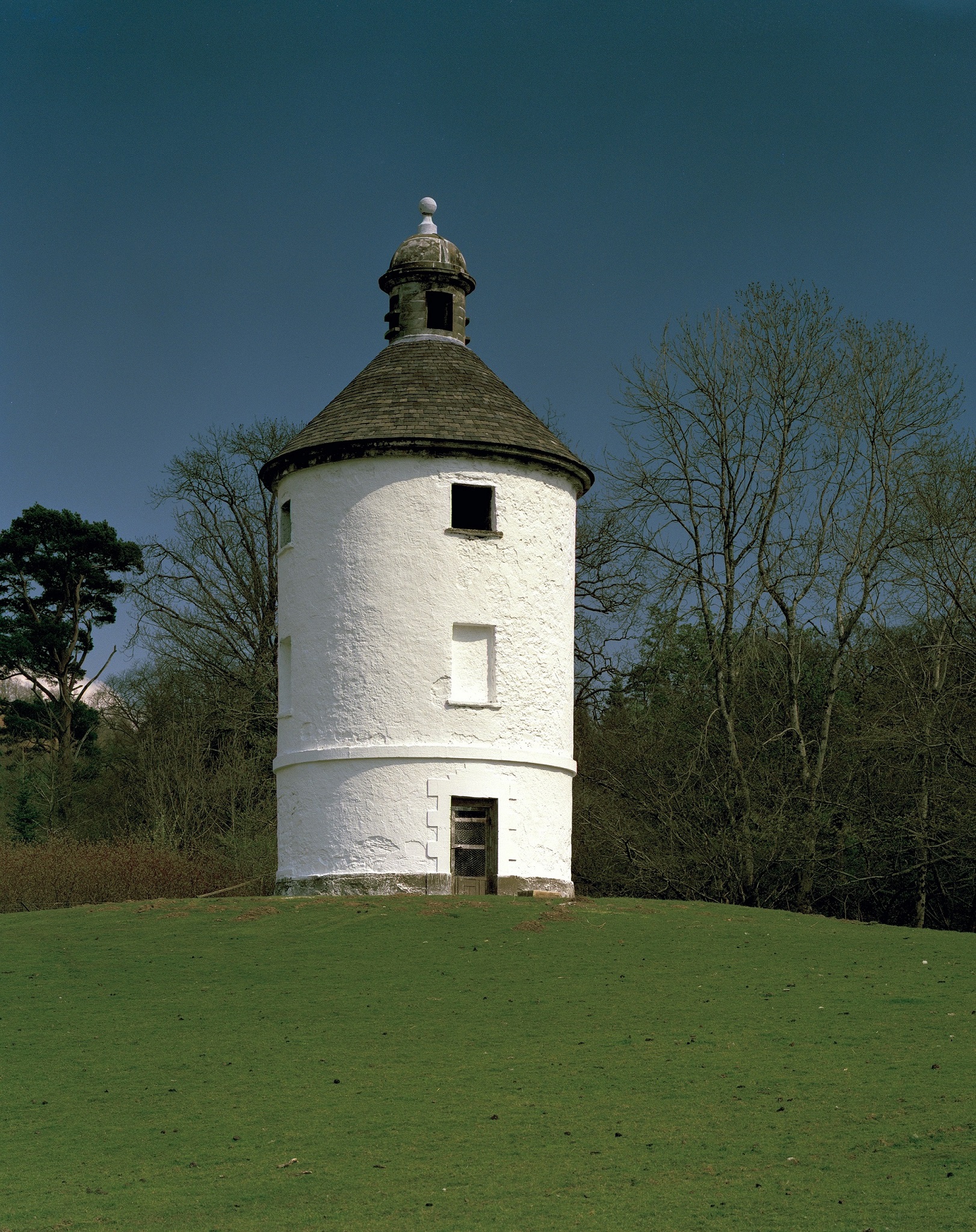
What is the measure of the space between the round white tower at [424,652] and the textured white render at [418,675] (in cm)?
3

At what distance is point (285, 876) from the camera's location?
27422 mm

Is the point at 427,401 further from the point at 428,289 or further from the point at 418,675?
the point at 418,675

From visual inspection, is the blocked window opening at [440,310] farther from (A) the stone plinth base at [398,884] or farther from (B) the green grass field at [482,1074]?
(B) the green grass field at [482,1074]

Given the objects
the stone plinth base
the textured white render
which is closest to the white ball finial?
the textured white render

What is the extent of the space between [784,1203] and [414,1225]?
2644 mm

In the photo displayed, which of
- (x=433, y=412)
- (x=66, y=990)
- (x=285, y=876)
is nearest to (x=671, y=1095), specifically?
(x=66, y=990)

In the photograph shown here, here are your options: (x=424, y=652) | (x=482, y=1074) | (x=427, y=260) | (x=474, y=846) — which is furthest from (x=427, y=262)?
(x=482, y=1074)

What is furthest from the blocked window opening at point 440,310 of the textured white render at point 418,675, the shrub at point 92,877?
the shrub at point 92,877

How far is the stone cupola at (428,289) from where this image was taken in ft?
101

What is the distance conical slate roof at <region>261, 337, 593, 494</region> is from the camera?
89.8 feet

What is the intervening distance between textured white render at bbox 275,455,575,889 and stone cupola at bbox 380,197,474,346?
481 cm

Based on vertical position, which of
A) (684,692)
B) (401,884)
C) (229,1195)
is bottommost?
(229,1195)

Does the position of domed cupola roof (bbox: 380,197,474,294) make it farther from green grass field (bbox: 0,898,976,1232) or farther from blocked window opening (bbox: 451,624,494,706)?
green grass field (bbox: 0,898,976,1232)

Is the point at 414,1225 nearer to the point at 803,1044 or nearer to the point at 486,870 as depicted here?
the point at 803,1044
